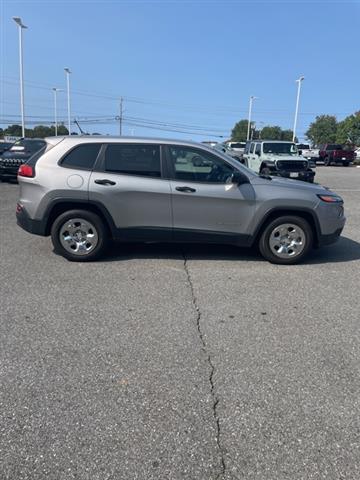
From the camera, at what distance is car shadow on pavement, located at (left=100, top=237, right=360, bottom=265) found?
20.2 ft

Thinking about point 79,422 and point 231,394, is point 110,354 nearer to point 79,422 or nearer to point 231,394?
point 79,422

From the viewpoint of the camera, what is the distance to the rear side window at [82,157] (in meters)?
5.71

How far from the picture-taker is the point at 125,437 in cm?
247

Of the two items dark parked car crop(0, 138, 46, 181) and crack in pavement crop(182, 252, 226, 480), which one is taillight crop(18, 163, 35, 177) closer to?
crack in pavement crop(182, 252, 226, 480)

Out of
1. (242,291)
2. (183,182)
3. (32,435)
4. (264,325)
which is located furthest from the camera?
(183,182)

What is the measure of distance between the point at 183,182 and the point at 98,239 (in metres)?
1.41

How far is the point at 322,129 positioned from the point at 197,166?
10402 cm

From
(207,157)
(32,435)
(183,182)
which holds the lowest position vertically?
(32,435)

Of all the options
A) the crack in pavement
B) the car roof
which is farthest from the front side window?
the crack in pavement

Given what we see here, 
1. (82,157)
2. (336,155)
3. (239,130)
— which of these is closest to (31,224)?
(82,157)

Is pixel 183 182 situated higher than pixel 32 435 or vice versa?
pixel 183 182

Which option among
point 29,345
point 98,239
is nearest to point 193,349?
point 29,345

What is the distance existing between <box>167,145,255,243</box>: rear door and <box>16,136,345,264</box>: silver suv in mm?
14

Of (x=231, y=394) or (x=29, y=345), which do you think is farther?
(x=29, y=345)
